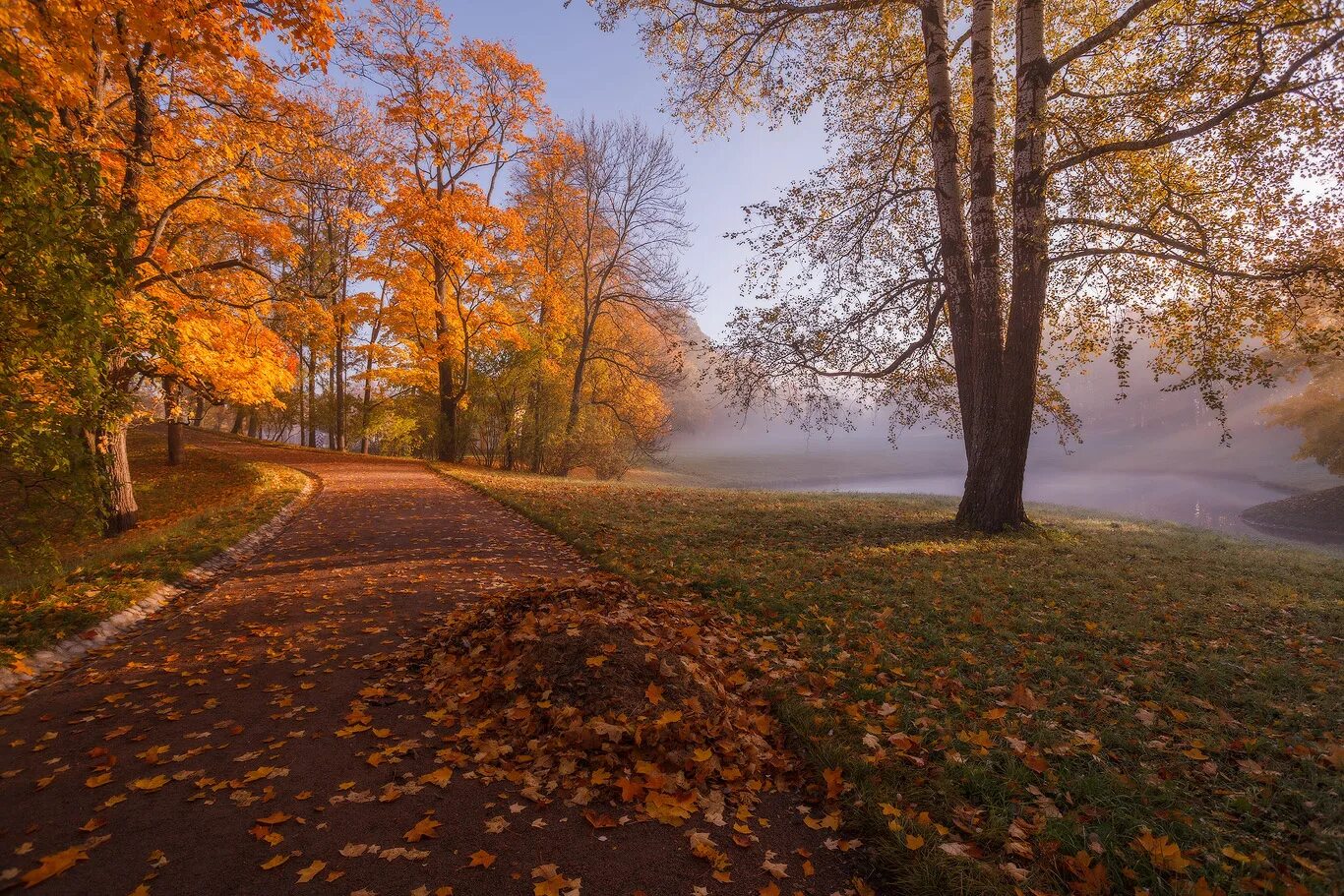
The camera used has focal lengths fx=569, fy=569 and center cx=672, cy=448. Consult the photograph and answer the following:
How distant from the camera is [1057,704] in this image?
4.09 metres

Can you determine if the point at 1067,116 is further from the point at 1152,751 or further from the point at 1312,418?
the point at 1312,418

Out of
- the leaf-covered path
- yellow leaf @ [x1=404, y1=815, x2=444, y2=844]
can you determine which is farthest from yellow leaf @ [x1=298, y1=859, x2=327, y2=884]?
yellow leaf @ [x1=404, y1=815, x2=444, y2=844]

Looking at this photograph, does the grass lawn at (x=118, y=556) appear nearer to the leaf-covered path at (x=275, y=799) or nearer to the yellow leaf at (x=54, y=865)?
the leaf-covered path at (x=275, y=799)

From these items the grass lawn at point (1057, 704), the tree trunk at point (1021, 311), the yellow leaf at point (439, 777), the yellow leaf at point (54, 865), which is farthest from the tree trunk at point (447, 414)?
the yellow leaf at point (54, 865)

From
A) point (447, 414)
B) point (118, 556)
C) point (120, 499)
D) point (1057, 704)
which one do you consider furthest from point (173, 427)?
point (1057, 704)

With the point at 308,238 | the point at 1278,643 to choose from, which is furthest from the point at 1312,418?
the point at 308,238

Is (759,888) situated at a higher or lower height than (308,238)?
lower

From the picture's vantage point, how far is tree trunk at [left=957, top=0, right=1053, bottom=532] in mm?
8781

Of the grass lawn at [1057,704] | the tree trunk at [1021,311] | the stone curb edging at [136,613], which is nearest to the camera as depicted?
the grass lawn at [1057,704]

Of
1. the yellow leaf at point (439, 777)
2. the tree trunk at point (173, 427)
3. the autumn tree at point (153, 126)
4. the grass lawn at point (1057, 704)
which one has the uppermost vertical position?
the autumn tree at point (153, 126)

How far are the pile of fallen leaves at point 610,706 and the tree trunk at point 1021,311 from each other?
6.63 meters

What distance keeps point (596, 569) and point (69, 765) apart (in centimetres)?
495

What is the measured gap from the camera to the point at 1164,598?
6555mm

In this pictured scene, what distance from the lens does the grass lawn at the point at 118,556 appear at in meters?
5.24
